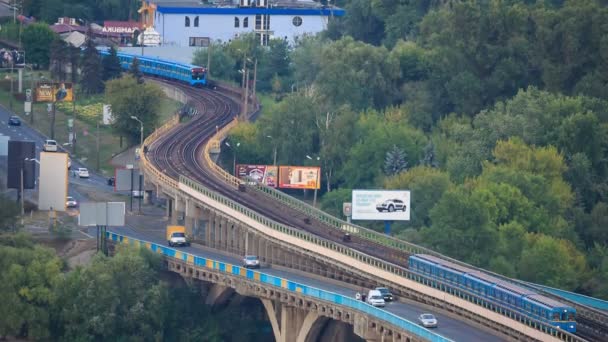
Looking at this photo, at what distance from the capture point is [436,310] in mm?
112500

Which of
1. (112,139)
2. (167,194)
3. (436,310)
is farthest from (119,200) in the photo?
(436,310)

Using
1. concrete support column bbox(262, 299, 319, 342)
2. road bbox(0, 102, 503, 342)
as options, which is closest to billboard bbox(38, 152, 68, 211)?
road bbox(0, 102, 503, 342)

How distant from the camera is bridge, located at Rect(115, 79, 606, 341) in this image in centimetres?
10862

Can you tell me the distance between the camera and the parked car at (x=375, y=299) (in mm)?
111875

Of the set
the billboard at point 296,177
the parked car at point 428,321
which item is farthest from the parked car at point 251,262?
the billboard at point 296,177

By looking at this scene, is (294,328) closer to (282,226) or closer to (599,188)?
(282,226)

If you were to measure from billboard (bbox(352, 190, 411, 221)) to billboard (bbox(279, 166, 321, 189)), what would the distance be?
1704 cm

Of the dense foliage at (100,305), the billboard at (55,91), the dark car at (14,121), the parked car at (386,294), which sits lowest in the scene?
the dense foliage at (100,305)

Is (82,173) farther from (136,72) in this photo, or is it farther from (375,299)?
(375,299)

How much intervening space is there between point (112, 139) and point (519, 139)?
42924mm

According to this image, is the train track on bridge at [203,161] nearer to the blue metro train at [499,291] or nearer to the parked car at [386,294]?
the blue metro train at [499,291]

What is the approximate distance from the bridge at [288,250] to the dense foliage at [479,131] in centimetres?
671

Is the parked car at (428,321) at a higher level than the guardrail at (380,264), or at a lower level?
lower

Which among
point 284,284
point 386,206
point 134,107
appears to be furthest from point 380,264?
point 134,107
